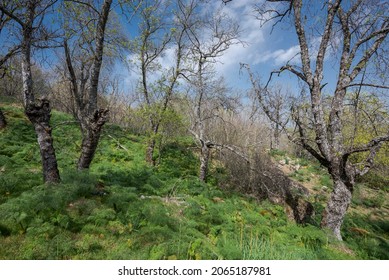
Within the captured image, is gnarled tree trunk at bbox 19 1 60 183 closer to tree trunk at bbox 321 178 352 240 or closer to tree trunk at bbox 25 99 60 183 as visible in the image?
tree trunk at bbox 25 99 60 183

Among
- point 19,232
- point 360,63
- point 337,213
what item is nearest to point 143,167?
point 19,232

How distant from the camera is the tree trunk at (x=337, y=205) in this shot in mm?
6008

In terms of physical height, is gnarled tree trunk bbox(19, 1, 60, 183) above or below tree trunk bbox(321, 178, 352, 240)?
above

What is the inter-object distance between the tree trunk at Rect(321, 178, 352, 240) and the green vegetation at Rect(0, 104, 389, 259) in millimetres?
390

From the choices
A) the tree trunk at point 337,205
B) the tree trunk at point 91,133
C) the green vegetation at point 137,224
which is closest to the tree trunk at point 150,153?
the green vegetation at point 137,224

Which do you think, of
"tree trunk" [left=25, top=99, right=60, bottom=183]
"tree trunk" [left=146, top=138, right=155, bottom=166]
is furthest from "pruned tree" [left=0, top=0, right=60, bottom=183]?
"tree trunk" [left=146, top=138, right=155, bottom=166]

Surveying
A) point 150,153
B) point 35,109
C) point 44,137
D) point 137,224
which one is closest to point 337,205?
point 137,224

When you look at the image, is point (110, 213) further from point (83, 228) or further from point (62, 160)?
point (62, 160)

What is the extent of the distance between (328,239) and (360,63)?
4867 mm

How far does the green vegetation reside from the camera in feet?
11.6

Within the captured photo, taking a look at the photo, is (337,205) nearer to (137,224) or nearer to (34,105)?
(137,224)

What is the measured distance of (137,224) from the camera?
181 inches

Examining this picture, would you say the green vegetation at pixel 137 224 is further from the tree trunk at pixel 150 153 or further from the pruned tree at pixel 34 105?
the tree trunk at pixel 150 153

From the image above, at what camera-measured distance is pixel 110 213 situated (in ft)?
15.2
